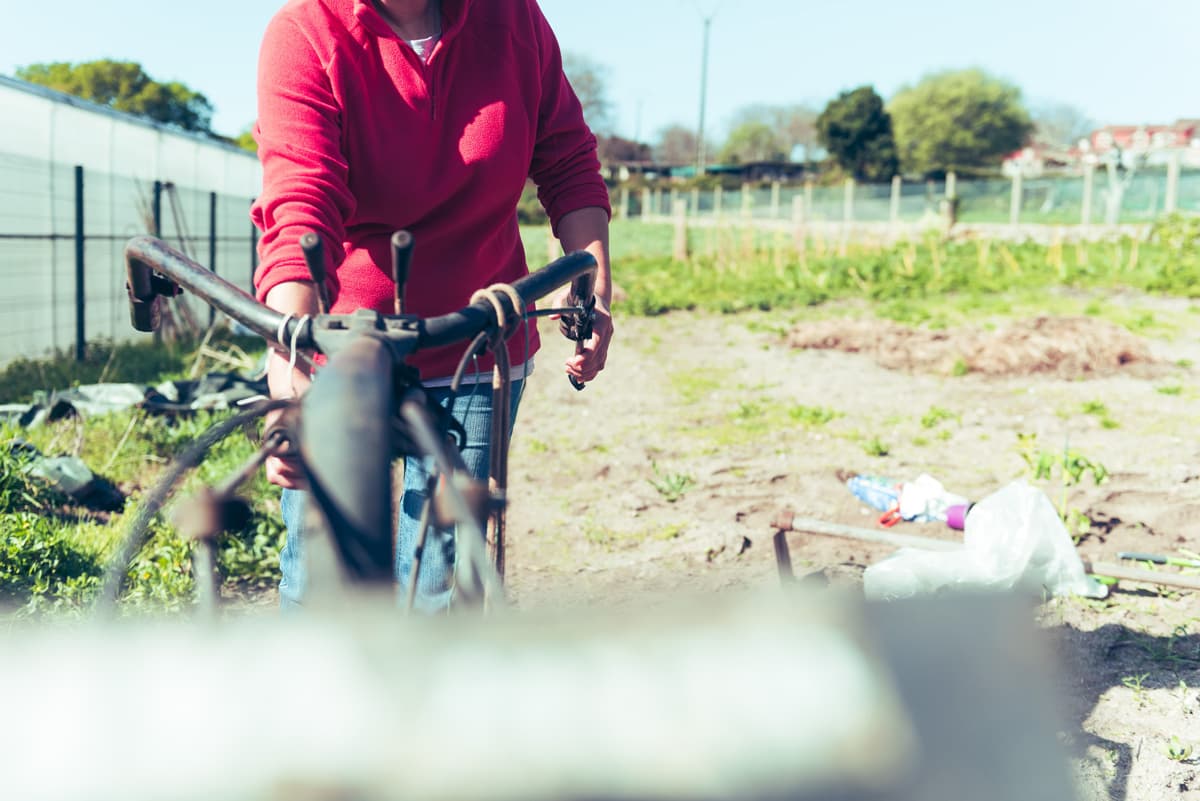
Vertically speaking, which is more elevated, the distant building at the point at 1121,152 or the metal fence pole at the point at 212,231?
the distant building at the point at 1121,152

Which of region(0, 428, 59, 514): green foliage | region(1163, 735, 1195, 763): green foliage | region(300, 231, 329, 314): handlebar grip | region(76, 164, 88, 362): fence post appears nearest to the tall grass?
region(76, 164, 88, 362): fence post

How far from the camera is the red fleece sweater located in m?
1.62

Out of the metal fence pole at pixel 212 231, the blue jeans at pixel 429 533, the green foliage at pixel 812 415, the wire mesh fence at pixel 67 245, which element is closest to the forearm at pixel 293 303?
the blue jeans at pixel 429 533

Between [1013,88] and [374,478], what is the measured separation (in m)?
81.6

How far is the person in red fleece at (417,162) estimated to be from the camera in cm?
161

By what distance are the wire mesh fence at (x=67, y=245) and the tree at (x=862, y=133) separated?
53.3 metres

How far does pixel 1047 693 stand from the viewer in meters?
0.61

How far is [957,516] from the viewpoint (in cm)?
412

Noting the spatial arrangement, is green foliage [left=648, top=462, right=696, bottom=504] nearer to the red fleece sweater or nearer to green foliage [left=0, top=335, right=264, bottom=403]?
the red fleece sweater

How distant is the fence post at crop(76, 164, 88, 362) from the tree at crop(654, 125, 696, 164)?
7775 centimetres

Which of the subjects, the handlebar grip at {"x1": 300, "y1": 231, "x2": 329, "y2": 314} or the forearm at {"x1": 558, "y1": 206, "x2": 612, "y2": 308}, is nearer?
the handlebar grip at {"x1": 300, "y1": 231, "x2": 329, "y2": 314}

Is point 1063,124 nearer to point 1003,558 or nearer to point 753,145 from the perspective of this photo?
point 753,145

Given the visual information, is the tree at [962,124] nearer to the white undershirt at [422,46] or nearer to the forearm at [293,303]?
the white undershirt at [422,46]

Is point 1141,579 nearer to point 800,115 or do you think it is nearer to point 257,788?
point 257,788
